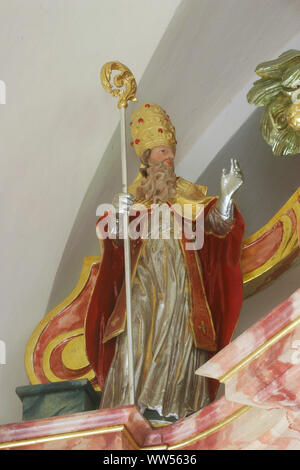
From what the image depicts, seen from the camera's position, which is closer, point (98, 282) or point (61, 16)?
point (98, 282)

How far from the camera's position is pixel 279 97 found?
14.8 ft

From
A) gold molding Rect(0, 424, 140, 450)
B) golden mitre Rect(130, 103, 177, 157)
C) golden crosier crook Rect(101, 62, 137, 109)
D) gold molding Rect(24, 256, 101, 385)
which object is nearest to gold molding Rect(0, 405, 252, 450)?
gold molding Rect(0, 424, 140, 450)

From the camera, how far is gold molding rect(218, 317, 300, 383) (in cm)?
315

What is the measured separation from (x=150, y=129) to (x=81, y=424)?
64.3 inches

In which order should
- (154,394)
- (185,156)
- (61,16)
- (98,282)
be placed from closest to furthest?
(154,394) → (98,282) → (61,16) → (185,156)

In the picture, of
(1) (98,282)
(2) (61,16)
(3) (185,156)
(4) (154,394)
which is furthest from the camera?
(3) (185,156)

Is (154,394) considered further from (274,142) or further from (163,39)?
(163,39)

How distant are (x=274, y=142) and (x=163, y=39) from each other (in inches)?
39.9

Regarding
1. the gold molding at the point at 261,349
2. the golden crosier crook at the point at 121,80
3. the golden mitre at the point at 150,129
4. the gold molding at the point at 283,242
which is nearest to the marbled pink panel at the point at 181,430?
the gold molding at the point at 261,349

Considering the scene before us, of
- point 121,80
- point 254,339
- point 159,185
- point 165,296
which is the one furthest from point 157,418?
point 121,80

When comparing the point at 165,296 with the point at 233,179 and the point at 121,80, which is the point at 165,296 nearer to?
the point at 233,179

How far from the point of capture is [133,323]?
158 inches
